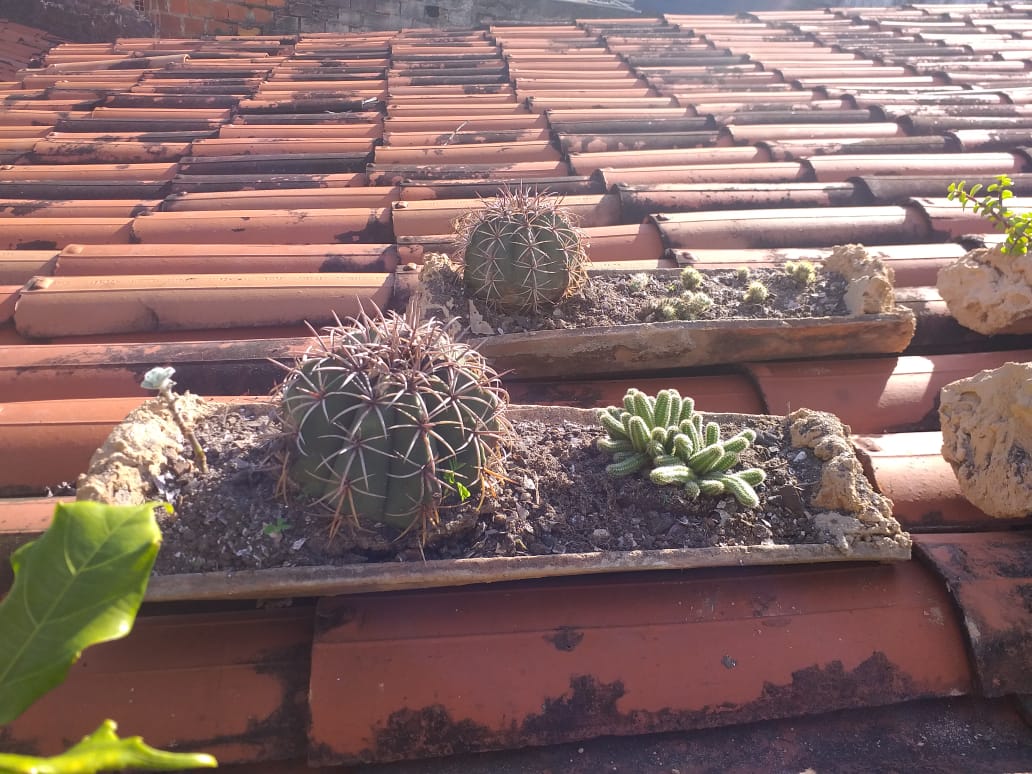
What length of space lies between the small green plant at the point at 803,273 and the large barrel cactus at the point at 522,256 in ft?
3.06

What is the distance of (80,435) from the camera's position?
2092mm

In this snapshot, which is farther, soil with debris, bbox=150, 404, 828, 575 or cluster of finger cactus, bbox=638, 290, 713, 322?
cluster of finger cactus, bbox=638, 290, 713, 322

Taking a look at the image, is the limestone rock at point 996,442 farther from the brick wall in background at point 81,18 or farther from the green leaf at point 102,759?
the brick wall in background at point 81,18

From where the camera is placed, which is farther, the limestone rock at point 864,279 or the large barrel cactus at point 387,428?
the limestone rock at point 864,279

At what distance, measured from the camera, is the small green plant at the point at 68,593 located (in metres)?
0.91

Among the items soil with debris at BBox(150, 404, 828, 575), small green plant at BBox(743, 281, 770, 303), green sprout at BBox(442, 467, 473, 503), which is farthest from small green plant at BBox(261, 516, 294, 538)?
small green plant at BBox(743, 281, 770, 303)

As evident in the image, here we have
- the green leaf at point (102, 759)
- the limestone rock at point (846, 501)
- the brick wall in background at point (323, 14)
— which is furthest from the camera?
the brick wall in background at point (323, 14)

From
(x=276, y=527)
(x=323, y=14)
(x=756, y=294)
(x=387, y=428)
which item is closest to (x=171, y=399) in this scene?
(x=276, y=527)

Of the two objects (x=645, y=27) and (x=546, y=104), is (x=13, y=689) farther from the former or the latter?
(x=645, y=27)

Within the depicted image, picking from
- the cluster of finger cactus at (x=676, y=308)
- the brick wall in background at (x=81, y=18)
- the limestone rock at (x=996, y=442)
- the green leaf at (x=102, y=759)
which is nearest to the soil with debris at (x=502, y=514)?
the limestone rock at (x=996, y=442)

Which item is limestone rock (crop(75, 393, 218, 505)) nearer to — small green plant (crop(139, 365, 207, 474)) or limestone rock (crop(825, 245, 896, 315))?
small green plant (crop(139, 365, 207, 474))

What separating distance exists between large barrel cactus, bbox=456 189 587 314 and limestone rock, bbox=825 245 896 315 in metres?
1.10

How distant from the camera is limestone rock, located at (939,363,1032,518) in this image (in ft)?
6.38

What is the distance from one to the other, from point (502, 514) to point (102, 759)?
4.01 feet
